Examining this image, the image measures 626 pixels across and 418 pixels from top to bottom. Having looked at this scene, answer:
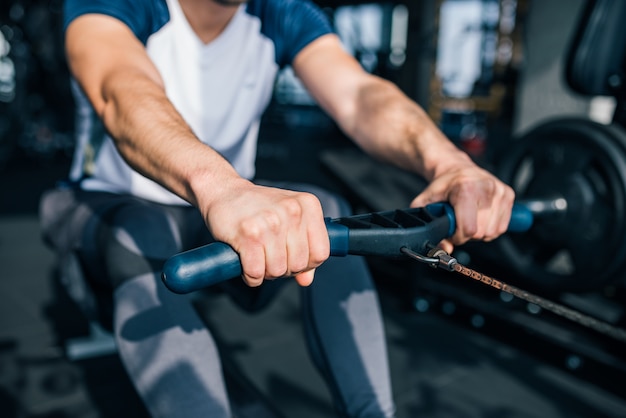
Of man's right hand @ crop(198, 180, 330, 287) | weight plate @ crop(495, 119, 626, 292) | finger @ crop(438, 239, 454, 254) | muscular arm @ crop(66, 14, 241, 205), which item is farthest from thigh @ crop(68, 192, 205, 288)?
weight plate @ crop(495, 119, 626, 292)

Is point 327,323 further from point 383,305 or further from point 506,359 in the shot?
point 383,305

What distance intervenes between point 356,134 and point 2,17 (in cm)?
482

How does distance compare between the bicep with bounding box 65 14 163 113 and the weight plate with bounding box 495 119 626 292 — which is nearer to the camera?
the bicep with bounding box 65 14 163 113

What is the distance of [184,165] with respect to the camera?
623mm

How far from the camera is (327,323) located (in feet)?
2.89

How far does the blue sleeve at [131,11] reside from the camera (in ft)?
2.77

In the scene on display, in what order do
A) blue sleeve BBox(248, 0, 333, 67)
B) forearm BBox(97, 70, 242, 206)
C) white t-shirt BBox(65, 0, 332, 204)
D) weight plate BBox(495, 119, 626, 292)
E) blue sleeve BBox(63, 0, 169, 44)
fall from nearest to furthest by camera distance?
forearm BBox(97, 70, 242, 206)
blue sleeve BBox(63, 0, 169, 44)
white t-shirt BBox(65, 0, 332, 204)
blue sleeve BBox(248, 0, 333, 67)
weight plate BBox(495, 119, 626, 292)

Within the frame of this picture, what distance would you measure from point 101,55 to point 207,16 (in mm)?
293

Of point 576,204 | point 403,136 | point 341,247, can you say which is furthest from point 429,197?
point 576,204

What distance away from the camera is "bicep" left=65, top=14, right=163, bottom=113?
78 cm

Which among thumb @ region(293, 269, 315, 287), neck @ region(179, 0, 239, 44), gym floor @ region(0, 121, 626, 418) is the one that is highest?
neck @ region(179, 0, 239, 44)

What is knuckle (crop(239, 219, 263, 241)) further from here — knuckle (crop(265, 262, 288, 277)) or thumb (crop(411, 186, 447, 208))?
thumb (crop(411, 186, 447, 208))

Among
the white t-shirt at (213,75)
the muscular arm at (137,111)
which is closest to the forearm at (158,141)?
the muscular arm at (137,111)

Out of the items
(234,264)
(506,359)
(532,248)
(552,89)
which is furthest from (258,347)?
(552,89)
